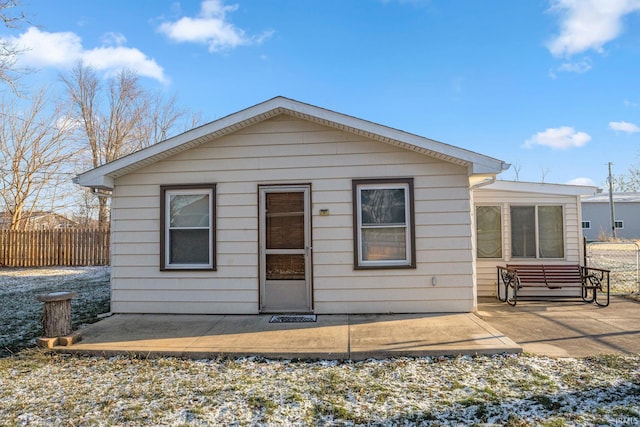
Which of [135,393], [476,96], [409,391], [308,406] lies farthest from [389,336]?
[476,96]

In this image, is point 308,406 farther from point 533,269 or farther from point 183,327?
point 533,269

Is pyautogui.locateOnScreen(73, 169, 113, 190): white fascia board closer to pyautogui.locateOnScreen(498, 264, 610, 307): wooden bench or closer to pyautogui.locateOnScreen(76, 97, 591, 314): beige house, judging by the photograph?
pyautogui.locateOnScreen(76, 97, 591, 314): beige house

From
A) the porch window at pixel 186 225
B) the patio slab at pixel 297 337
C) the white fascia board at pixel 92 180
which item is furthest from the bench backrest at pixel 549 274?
the white fascia board at pixel 92 180

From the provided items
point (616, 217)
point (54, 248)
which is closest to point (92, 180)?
point (54, 248)

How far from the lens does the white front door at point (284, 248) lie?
19.6 feet

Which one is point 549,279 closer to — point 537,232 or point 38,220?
point 537,232

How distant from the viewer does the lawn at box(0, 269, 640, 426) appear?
2836 millimetres

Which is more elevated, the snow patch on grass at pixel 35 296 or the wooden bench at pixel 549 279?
the wooden bench at pixel 549 279

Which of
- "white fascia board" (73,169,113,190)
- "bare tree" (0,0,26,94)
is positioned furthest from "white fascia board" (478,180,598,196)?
"bare tree" (0,0,26,94)

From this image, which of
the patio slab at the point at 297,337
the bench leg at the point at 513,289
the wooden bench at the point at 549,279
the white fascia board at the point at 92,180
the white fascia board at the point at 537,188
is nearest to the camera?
the patio slab at the point at 297,337

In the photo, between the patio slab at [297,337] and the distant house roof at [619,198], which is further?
the distant house roof at [619,198]

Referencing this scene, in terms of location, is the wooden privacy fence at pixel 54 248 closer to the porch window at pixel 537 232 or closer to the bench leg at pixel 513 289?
the bench leg at pixel 513 289

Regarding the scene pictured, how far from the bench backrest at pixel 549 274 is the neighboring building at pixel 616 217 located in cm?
3064

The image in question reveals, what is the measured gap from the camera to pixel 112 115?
20.6 meters
